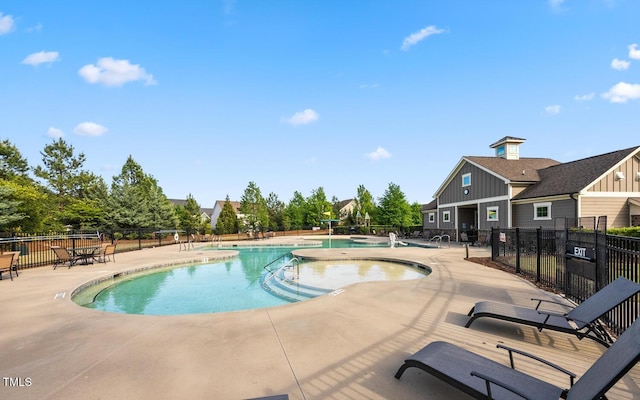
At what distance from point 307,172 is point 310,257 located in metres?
32.4

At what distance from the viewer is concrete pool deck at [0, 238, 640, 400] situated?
2.88 m

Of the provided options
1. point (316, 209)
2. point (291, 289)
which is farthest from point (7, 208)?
point (316, 209)

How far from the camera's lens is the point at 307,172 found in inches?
1788

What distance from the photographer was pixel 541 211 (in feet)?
57.3

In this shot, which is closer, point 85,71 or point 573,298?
point 573,298

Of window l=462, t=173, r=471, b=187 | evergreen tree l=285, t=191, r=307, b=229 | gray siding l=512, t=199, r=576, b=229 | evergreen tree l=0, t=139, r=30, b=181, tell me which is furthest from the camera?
evergreen tree l=285, t=191, r=307, b=229

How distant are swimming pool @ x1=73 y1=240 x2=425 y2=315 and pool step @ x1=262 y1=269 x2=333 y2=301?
0.26ft

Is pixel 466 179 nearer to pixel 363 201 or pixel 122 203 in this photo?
pixel 363 201

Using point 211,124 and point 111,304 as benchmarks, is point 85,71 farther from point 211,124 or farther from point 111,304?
point 111,304

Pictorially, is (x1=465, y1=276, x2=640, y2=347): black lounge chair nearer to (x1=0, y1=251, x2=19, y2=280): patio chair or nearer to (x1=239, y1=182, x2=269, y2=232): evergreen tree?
(x1=0, y1=251, x2=19, y2=280): patio chair

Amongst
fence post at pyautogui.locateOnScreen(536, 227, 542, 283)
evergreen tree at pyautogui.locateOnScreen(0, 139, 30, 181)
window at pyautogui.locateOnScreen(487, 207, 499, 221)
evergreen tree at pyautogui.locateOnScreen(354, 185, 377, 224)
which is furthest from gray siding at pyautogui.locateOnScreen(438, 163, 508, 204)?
evergreen tree at pyautogui.locateOnScreen(0, 139, 30, 181)

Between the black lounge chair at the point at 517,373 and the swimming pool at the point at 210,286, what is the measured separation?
5.58 metres

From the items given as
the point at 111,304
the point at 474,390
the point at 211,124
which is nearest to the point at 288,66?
the point at 211,124

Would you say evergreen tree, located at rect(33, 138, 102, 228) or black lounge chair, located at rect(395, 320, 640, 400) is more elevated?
evergreen tree, located at rect(33, 138, 102, 228)
